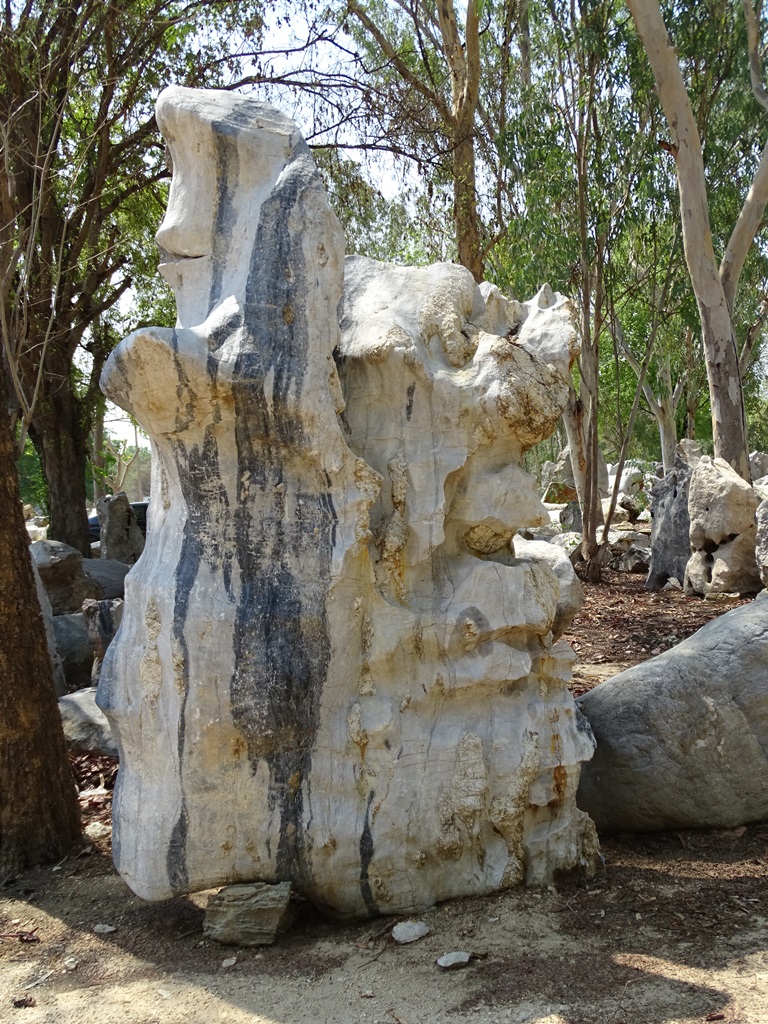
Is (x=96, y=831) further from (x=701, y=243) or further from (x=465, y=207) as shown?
(x=701, y=243)

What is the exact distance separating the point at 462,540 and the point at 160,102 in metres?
2.09

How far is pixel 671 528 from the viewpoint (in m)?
11.6

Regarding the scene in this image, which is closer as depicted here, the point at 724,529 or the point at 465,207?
the point at 724,529

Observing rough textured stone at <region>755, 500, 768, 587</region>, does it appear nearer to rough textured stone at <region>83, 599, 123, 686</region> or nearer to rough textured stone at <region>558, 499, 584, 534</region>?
rough textured stone at <region>83, 599, 123, 686</region>

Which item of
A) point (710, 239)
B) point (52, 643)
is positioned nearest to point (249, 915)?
point (52, 643)

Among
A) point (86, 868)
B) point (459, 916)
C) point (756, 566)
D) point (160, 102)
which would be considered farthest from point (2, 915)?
point (756, 566)

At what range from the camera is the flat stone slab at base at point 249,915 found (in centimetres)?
336

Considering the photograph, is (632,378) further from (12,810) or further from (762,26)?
(12,810)

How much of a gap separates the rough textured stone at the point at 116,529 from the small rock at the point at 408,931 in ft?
36.4

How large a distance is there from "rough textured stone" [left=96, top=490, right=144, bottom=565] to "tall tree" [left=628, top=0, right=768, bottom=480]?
8.24 m

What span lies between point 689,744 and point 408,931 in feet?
5.54

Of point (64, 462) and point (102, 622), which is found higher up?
point (64, 462)

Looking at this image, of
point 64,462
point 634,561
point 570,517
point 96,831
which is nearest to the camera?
point 96,831

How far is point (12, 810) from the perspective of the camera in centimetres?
423
